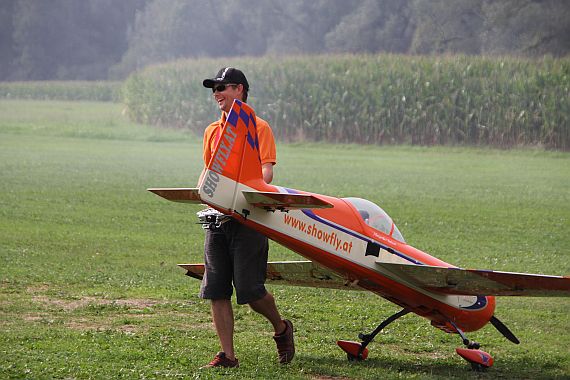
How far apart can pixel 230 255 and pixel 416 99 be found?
29193mm

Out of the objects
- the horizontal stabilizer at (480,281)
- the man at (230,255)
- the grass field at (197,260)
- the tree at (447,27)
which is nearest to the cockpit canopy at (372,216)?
the horizontal stabilizer at (480,281)

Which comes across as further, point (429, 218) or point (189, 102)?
point (189, 102)

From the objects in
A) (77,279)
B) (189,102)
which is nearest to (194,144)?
(189,102)

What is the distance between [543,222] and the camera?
17.8 metres

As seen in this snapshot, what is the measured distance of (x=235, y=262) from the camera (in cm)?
730

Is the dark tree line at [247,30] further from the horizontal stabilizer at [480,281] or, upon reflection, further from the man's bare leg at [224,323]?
the man's bare leg at [224,323]

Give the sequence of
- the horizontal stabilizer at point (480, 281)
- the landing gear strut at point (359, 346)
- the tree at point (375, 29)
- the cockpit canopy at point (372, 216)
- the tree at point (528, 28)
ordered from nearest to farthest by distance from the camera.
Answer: the horizontal stabilizer at point (480, 281), the cockpit canopy at point (372, 216), the landing gear strut at point (359, 346), the tree at point (528, 28), the tree at point (375, 29)

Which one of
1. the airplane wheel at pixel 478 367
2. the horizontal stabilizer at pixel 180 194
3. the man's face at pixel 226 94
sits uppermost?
the man's face at pixel 226 94

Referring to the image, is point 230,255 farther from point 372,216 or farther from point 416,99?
point 416,99

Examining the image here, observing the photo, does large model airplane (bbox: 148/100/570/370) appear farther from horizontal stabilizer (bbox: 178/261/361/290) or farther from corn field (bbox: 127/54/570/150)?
corn field (bbox: 127/54/570/150)

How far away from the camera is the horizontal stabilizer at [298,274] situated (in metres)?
8.23

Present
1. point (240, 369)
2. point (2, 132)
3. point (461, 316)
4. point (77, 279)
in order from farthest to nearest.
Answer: point (2, 132)
point (77, 279)
point (461, 316)
point (240, 369)

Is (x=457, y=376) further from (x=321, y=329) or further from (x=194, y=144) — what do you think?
(x=194, y=144)

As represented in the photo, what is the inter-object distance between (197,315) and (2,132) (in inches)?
1323
